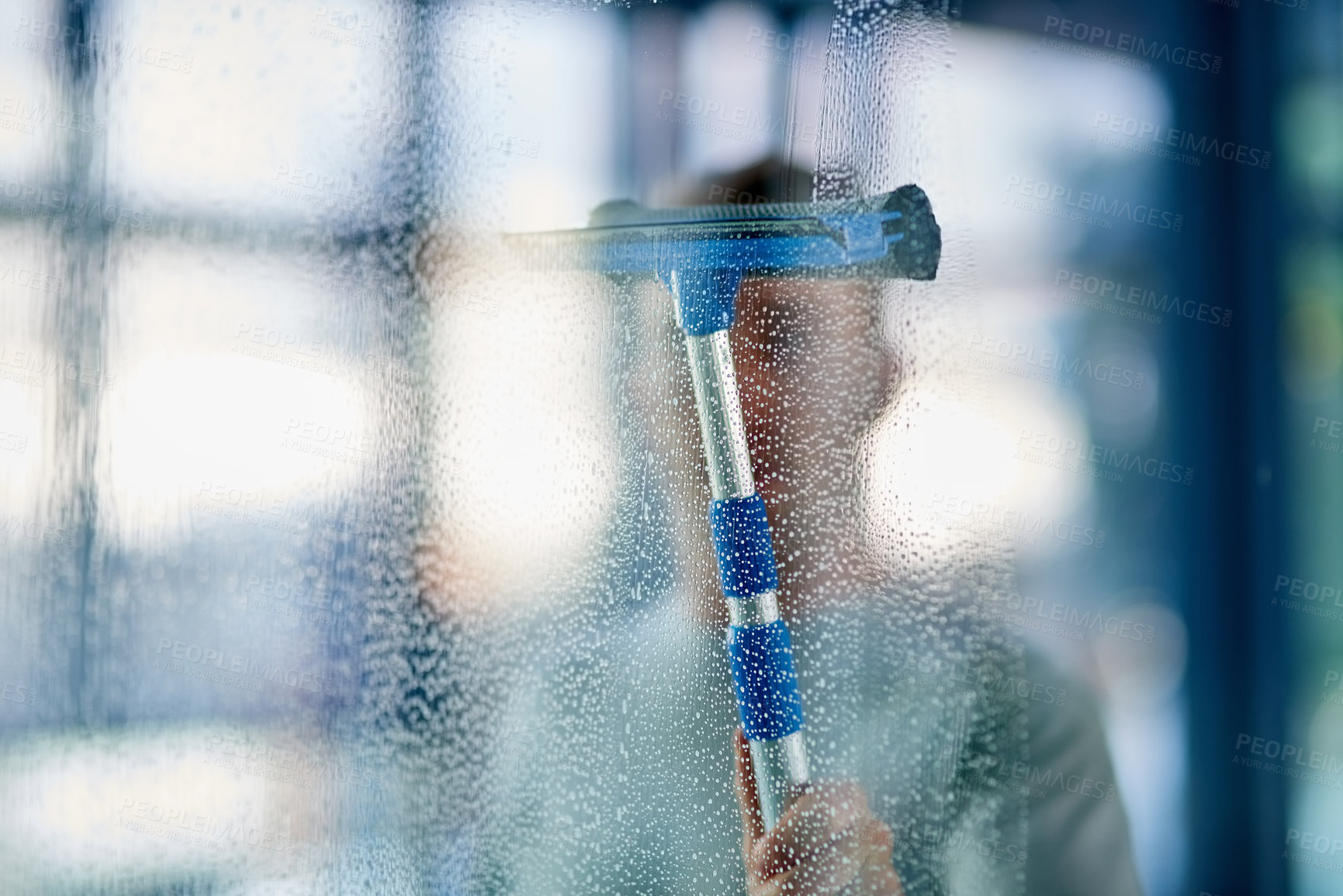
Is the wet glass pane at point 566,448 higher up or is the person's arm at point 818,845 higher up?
the wet glass pane at point 566,448

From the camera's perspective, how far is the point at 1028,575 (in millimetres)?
355

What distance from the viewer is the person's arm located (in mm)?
324

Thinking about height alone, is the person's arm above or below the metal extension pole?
below

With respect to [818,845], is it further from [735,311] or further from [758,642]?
[735,311]

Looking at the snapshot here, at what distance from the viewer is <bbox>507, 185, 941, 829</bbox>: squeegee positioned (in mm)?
322

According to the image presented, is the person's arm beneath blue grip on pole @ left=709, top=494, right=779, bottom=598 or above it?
beneath

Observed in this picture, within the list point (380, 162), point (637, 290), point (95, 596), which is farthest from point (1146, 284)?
point (95, 596)

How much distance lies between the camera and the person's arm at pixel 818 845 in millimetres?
324

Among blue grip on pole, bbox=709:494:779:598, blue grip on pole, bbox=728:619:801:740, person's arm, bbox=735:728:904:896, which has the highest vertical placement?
blue grip on pole, bbox=709:494:779:598

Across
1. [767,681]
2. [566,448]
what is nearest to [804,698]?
[767,681]

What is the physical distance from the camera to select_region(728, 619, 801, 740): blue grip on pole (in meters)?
0.32

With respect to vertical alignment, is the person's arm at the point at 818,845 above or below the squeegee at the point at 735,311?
below

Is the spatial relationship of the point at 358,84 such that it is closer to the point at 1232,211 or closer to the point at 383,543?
the point at 383,543

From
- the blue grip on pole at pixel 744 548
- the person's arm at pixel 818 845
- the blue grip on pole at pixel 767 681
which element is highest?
the blue grip on pole at pixel 744 548
